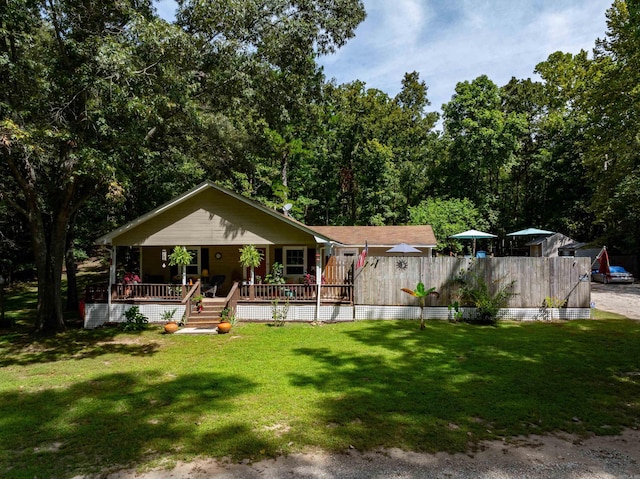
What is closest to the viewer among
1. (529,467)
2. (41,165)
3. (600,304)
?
(529,467)

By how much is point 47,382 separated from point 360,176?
28.9 meters

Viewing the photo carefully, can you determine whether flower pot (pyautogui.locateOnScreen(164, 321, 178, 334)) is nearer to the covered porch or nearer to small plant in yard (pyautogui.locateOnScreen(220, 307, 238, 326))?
the covered porch

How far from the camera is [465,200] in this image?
108 feet

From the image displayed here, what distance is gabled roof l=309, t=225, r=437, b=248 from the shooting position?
72.6ft

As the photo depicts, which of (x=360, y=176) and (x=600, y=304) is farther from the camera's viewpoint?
(x=360, y=176)

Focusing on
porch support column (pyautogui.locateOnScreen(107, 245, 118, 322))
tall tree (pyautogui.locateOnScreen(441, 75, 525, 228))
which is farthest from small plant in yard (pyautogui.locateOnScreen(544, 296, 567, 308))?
tall tree (pyautogui.locateOnScreen(441, 75, 525, 228))

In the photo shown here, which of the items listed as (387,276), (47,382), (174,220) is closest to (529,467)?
(47,382)

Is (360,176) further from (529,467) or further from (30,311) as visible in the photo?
(529,467)

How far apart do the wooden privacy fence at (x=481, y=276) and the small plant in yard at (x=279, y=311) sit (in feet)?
8.79

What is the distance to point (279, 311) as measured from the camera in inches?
571

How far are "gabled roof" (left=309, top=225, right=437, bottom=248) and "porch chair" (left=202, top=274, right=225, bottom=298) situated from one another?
273 inches

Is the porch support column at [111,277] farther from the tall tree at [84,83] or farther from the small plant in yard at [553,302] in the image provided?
the small plant in yard at [553,302]

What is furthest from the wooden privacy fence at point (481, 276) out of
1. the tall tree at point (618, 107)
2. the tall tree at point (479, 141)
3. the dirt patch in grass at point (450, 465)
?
the tall tree at point (479, 141)

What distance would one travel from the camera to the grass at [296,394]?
5059mm
